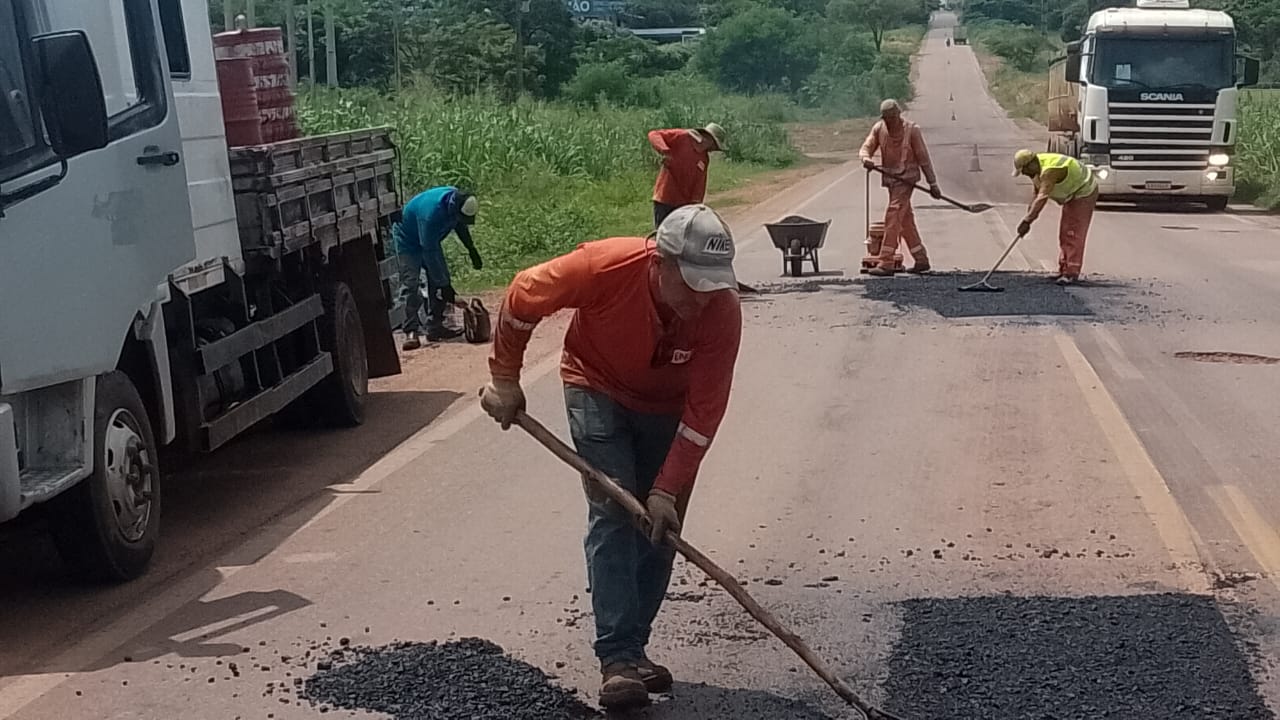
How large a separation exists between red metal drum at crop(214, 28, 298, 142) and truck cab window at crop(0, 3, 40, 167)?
9.64ft

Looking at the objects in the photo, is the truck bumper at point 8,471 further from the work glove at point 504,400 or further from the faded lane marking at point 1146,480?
the faded lane marking at point 1146,480

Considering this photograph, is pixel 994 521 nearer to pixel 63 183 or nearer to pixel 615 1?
pixel 63 183

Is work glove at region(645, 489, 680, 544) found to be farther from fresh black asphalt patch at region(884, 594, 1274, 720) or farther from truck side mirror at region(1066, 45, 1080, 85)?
truck side mirror at region(1066, 45, 1080, 85)

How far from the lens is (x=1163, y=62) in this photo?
2520 cm

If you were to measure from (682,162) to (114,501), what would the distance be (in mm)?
8313

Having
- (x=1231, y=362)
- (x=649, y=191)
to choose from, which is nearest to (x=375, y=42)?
(x=649, y=191)

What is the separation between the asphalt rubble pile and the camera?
15.9ft

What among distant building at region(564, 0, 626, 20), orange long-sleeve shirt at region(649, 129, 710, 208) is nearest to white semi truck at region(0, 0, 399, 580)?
orange long-sleeve shirt at region(649, 129, 710, 208)

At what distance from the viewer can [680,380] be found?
489 cm

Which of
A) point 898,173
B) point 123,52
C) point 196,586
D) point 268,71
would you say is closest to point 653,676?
point 196,586

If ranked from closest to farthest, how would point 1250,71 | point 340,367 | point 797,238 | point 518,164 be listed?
1. point 340,367
2. point 797,238
3. point 1250,71
4. point 518,164

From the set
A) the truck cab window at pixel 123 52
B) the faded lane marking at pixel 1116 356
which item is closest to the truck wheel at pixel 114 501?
the truck cab window at pixel 123 52

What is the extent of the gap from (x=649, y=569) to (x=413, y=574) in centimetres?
160

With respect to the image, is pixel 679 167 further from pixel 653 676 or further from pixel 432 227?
pixel 653 676
